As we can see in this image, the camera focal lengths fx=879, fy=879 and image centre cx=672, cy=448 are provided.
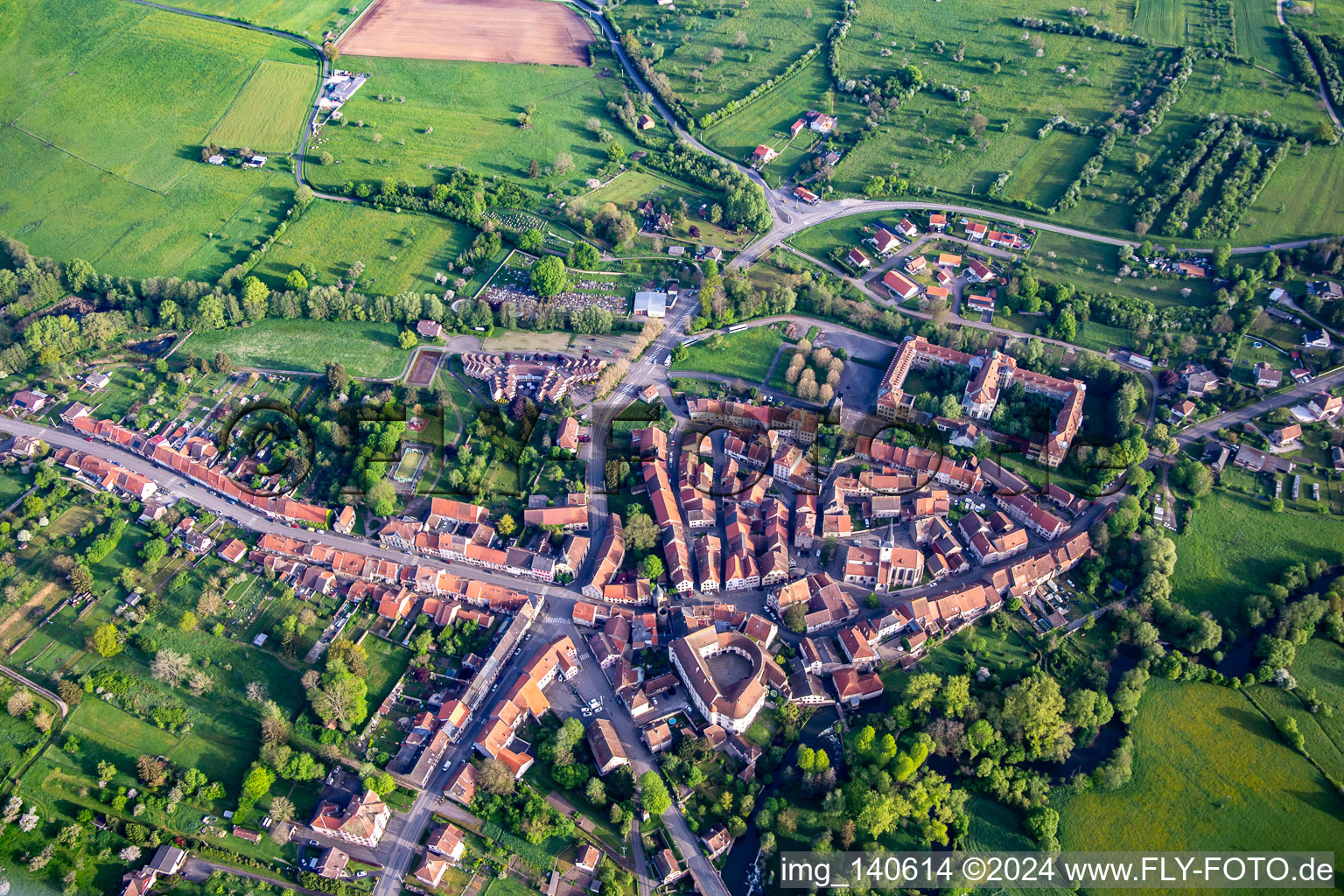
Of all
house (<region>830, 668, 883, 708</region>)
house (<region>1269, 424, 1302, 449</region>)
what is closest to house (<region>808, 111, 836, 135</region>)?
house (<region>1269, 424, 1302, 449</region>)

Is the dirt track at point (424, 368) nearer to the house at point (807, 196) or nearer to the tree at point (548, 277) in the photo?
the tree at point (548, 277)

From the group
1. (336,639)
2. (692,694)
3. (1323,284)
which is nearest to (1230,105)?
(1323,284)

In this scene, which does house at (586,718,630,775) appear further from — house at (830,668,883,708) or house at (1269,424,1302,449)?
house at (1269,424,1302,449)

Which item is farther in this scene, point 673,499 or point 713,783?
point 673,499

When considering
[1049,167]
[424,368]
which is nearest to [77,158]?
[424,368]

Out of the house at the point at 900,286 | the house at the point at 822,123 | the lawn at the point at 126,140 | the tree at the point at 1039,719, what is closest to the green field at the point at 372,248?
the lawn at the point at 126,140

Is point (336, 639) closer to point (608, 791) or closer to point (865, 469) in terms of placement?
point (608, 791)
